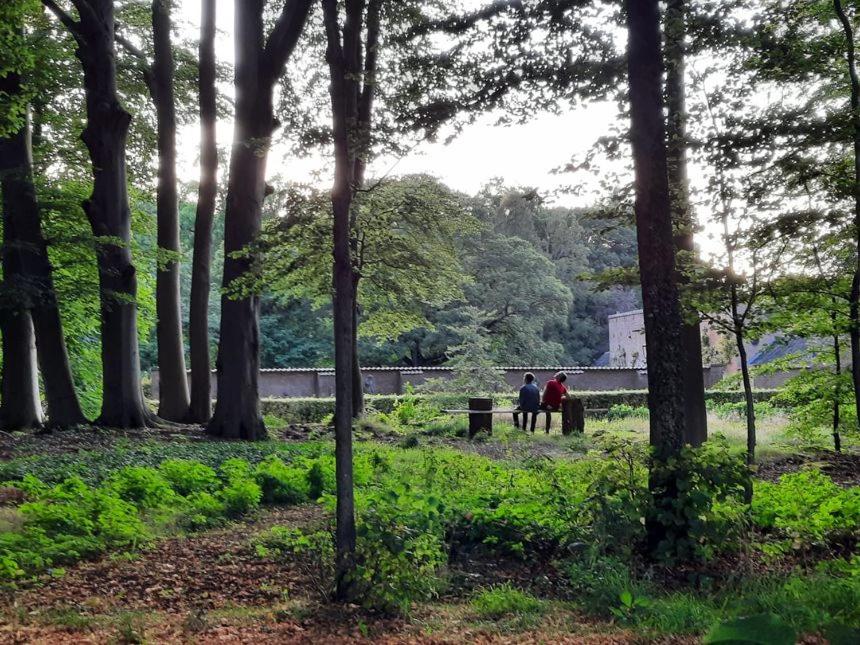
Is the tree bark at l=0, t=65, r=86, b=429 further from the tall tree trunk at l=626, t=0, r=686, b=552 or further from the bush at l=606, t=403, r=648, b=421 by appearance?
the bush at l=606, t=403, r=648, b=421

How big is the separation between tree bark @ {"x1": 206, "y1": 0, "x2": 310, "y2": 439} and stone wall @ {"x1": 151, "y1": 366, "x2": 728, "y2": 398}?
16.7 meters

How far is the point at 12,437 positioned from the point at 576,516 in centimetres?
1076

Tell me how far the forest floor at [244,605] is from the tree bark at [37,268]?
24.7 feet

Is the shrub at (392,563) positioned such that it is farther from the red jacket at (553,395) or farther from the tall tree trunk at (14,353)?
the red jacket at (553,395)

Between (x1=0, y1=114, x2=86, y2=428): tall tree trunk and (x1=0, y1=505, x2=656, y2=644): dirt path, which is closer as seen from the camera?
(x1=0, y1=505, x2=656, y2=644): dirt path

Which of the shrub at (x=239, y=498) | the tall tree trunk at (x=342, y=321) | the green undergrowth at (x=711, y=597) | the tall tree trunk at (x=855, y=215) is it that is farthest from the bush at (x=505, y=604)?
the tall tree trunk at (x=855, y=215)

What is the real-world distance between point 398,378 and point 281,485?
26844 mm

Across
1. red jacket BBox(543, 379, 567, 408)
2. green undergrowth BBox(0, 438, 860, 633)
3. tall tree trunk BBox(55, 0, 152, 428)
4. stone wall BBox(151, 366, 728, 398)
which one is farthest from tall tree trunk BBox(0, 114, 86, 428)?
stone wall BBox(151, 366, 728, 398)

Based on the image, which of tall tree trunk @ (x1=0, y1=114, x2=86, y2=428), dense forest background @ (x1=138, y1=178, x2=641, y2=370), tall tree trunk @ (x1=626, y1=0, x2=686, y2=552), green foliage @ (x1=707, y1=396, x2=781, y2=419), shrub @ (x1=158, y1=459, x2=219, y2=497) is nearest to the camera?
tall tree trunk @ (x1=626, y1=0, x2=686, y2=552)

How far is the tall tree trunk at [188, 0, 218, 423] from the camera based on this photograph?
58.6 ft

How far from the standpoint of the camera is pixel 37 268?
15.6 metres

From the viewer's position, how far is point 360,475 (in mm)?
9875

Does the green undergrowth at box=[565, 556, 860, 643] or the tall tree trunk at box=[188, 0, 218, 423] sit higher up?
the tall tree trunk at box=[188, 0, 218, 423]

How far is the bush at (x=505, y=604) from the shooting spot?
554 centimetres
